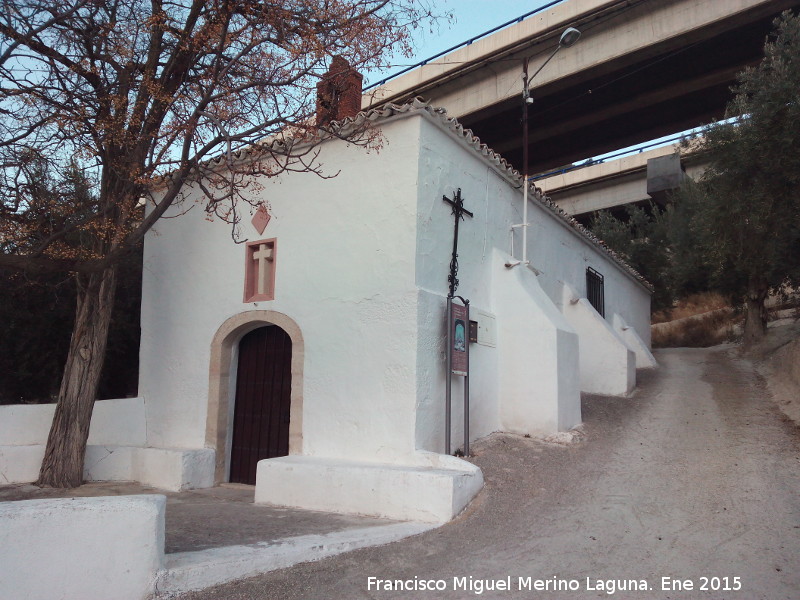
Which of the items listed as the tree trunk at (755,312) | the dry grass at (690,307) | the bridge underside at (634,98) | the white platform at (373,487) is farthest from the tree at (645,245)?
the white platform at (373,487)

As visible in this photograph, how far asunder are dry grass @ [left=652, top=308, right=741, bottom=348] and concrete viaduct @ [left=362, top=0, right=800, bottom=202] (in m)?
6.72

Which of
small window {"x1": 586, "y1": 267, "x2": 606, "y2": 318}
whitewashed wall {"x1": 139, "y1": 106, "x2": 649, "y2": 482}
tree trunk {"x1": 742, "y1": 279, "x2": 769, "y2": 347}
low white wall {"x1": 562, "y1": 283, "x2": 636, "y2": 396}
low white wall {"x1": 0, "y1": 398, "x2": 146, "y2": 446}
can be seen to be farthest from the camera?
tree trunk {"x1": 742, "y1": 279, "x2": 769, "y2": 347}

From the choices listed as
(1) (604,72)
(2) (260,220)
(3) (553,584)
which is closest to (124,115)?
(2) (260,220)

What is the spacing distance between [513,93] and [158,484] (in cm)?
1445

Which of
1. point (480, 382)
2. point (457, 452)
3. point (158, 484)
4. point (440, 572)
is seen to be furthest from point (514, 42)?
point (440, 572)

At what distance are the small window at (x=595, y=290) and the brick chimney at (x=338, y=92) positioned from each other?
664cm

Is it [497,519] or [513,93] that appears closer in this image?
[497,519]

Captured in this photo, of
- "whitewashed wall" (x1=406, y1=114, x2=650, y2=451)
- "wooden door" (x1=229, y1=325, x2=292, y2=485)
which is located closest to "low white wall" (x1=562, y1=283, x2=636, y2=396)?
"whitewashed wall" (x1=406, y1=114, x2=650, y2=451)

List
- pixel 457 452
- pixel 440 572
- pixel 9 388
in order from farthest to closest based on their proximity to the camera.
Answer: pixel 9 388 → pixel 457 452 → pixel 440 572

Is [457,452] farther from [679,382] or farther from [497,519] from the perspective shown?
[679,382]

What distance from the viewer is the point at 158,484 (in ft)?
25.9

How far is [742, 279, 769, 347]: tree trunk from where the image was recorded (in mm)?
15383

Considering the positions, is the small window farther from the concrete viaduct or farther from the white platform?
the white platform

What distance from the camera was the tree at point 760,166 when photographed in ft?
27.5
